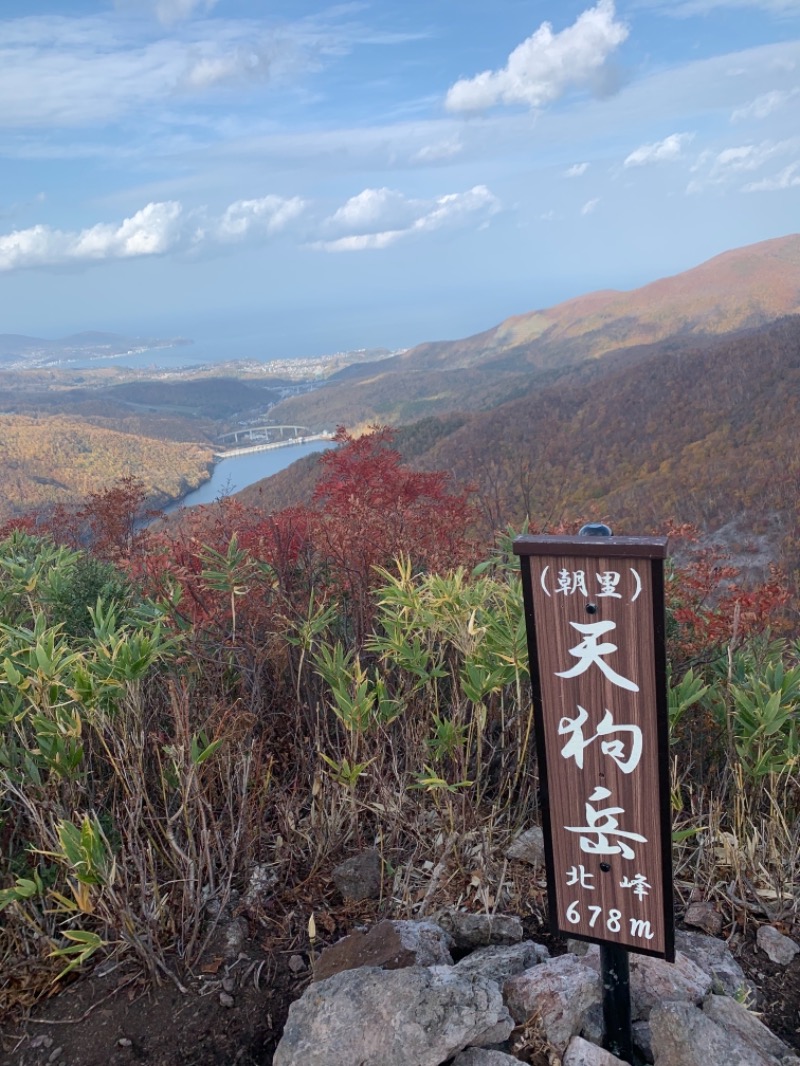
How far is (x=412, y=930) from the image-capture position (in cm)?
191

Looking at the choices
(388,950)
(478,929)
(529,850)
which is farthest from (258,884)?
(529,850)

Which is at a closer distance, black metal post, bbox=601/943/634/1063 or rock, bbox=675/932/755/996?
black metal post, bbox=601/943/634/1063

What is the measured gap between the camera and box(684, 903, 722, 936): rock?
2.09 metres

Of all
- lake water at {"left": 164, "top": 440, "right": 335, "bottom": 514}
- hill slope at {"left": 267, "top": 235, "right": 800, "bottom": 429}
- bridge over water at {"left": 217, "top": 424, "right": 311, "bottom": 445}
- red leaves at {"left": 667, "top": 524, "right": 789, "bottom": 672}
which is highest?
hill slope at {"left": 267, "top": 235, "right": 800, "bottom": 429}

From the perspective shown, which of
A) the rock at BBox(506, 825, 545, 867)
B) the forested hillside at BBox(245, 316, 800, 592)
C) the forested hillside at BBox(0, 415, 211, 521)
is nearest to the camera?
the rock at BBox(506, 825, 545, 867)

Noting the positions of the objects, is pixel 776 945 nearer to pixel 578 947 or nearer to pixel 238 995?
pixel 578 947

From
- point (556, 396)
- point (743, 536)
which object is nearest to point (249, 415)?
point (556, 396)

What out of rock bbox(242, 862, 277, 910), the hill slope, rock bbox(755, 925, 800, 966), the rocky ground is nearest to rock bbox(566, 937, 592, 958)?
the rocky ground

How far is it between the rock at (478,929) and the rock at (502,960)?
5 cm

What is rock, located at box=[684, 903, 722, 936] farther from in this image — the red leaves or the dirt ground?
the red leaves

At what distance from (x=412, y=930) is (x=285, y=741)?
0.87 meters

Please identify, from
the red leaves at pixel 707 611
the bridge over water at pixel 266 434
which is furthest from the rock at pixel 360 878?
the bridge over water at pixel 266 434

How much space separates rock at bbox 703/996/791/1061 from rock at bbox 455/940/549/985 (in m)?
0.40

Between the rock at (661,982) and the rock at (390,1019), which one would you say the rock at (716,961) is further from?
the rock at (390,1019)
